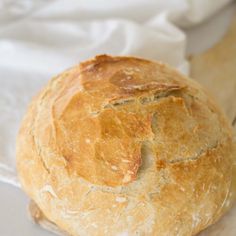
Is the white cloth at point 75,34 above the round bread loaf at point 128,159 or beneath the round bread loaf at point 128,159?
beneath

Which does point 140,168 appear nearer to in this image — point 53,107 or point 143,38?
point 53,107

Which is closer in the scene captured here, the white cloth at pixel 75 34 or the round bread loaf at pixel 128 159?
the round bread loaf at pixel 128 159

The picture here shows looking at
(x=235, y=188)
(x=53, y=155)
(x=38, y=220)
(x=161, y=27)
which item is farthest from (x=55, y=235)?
(x=161, y=27)

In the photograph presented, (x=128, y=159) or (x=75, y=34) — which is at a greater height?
(x=128, y=159)

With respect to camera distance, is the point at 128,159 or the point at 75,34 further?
the point at 75,34
